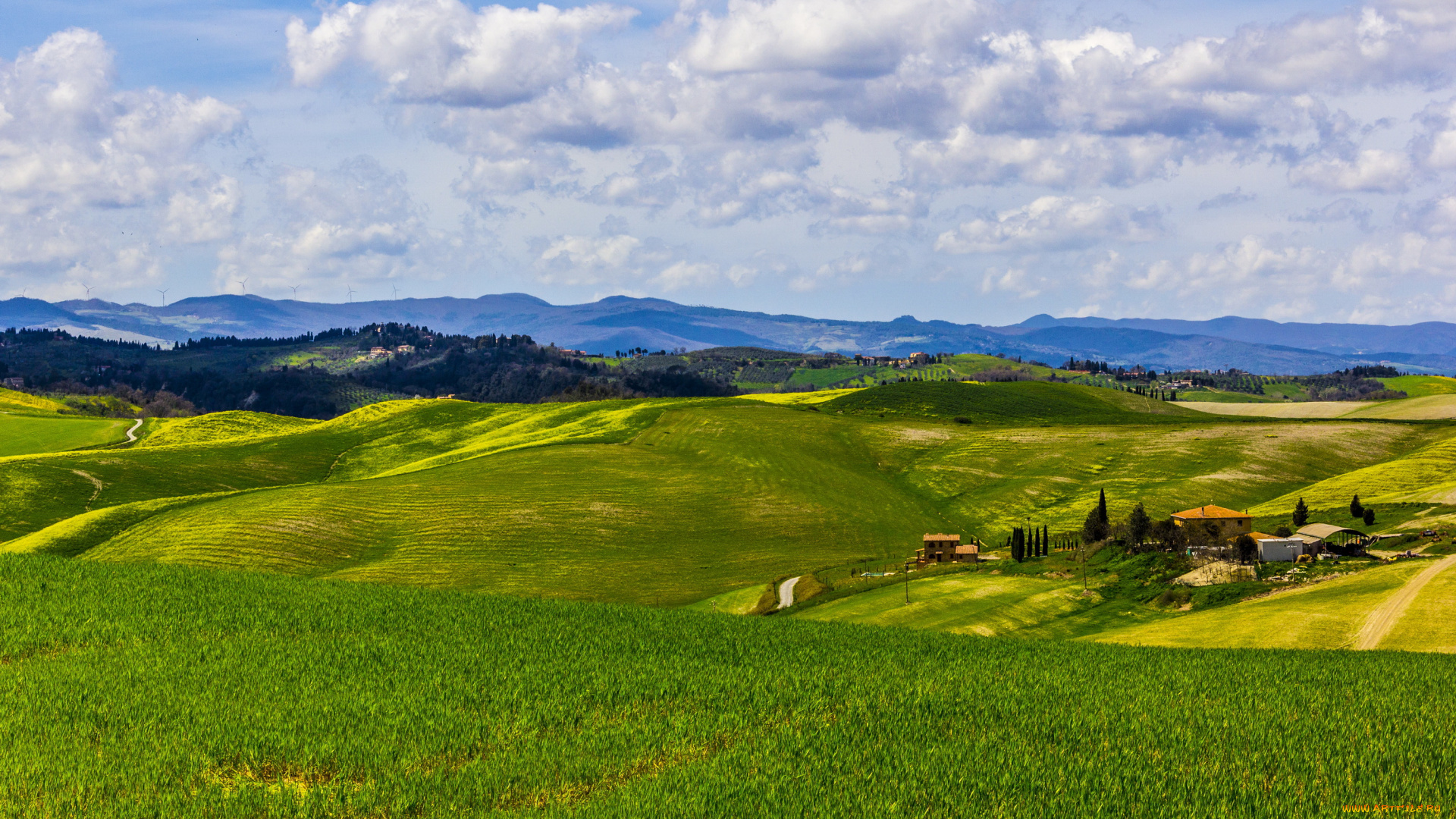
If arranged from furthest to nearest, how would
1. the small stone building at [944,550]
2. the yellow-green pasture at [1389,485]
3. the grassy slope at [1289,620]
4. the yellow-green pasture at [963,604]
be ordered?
the yellow-green pasture at [1389,485] → the small stone building at [944,550] → the yellow-green pasture at [963,604] → the grassy slope at [1289,620]

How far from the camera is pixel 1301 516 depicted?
11425cm

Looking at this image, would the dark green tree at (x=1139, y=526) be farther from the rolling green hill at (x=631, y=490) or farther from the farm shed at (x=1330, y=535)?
the rolling green hill at (x=631, y=490)

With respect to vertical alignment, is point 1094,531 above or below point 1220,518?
below

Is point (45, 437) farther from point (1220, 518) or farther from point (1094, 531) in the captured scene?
point (1220, 518)

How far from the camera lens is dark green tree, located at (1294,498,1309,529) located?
113 m

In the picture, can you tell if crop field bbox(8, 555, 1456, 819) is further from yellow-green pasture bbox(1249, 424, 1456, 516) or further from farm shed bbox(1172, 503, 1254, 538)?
yellow-green pasture bbox(1249, 424, 1456, 516)

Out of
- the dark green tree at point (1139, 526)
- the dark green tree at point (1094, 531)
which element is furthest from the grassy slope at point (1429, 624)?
the dark green tree at point (1094, 531)

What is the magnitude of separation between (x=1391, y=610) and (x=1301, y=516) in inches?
2238

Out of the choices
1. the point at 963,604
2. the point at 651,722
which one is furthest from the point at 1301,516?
the point at 651,722

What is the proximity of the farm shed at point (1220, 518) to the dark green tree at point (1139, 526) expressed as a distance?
9.08 meters

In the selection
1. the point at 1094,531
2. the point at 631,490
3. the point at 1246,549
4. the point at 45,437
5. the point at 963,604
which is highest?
the point at 45,437

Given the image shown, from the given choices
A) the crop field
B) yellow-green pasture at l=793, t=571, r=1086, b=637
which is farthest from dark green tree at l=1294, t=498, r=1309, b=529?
the crop field

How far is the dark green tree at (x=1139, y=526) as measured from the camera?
10938cm

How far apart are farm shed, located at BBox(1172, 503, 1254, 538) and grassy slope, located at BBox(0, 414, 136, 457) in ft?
570
